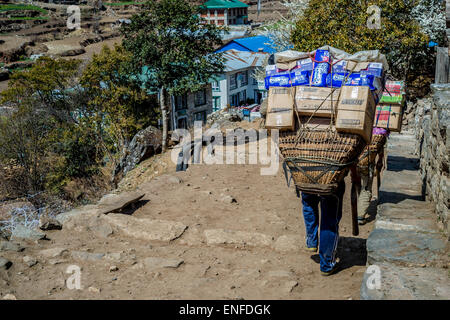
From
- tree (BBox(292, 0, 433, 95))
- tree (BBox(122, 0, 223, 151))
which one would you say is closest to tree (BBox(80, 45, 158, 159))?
tree (BBox(122, 0, 223, 151))

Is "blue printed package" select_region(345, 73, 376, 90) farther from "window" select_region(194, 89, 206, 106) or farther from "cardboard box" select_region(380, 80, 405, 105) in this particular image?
"window" select_region(194, 89, 206, 106)

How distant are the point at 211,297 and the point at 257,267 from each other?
0.96m

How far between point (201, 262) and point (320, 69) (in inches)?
99.4

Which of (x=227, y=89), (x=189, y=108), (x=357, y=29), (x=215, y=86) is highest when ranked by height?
(x=357, y=29)

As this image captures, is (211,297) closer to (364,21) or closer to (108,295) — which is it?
(108,295)

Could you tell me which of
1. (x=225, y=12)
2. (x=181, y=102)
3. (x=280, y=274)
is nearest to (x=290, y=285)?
(x=280, y=274)

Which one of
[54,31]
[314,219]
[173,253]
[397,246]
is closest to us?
[397,246]

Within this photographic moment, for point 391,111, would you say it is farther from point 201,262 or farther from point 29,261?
point 29,261

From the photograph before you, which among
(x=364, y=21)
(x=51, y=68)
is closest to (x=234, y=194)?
(x=364, y=21)

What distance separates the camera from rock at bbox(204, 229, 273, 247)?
19.0 ft

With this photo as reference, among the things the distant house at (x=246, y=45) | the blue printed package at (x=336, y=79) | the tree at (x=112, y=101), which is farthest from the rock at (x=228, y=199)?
the distant house at (x=246, y=45)

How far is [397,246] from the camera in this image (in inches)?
162

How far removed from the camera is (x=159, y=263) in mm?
5031
